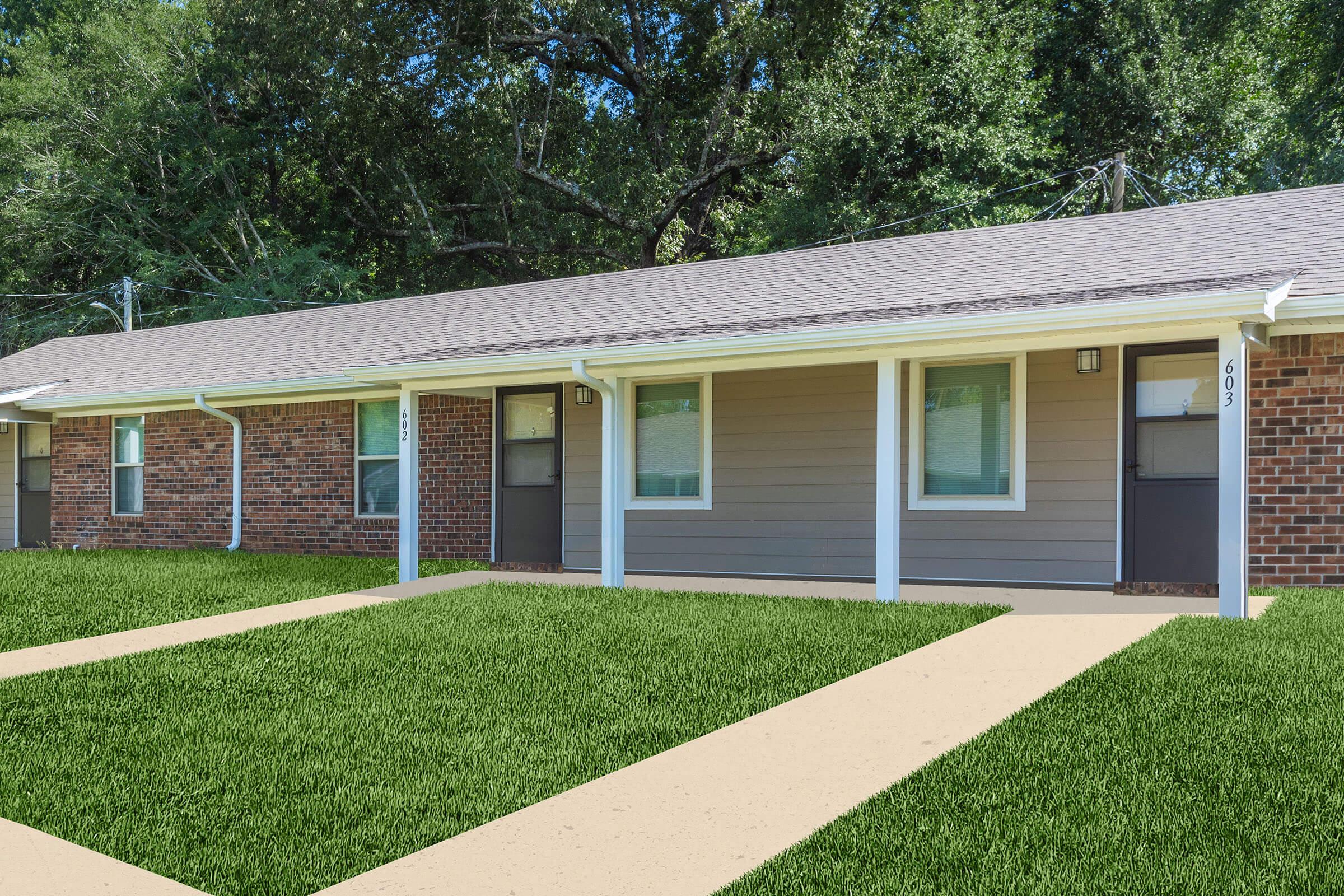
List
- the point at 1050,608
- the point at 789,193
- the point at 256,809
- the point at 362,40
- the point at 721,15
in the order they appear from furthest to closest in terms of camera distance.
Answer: the point at 721,15
the point at 362,40
the point at 789,193
the point at 1050,608
the point at 256,809

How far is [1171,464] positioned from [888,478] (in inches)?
103

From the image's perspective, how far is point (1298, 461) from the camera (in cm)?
906

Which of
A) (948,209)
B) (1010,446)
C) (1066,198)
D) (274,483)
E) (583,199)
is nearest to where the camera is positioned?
(1010,446)

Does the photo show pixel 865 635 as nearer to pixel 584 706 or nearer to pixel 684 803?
pixel 584 706

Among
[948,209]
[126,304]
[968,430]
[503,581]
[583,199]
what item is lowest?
[503,581]

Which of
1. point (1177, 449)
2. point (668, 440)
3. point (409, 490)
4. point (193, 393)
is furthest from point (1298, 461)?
point (193, 393)

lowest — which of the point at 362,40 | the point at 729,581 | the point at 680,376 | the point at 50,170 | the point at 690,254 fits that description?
the point at 729,581

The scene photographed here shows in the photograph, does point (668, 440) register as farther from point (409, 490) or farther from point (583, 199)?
point (583, 199)

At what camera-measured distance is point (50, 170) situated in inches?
1128

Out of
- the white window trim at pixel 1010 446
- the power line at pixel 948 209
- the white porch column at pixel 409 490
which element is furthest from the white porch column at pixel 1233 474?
the power line at pixel 948 209

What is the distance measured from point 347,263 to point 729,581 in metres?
23.5

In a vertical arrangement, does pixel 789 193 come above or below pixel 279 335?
above

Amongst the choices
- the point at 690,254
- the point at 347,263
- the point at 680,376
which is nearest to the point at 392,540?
the point at 680,376

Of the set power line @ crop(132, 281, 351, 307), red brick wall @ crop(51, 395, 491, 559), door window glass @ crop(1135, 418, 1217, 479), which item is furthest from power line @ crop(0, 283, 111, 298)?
door window glass @ crop(1135, 418, 1217, 479)
